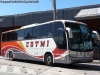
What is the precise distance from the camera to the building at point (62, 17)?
23.5m

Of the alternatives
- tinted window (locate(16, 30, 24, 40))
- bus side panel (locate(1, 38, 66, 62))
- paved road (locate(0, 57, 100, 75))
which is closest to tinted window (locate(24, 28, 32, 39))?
bus side panel (locate(1, 38, 66, 62))

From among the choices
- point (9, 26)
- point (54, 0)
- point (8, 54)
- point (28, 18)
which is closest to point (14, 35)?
point (8, 54)

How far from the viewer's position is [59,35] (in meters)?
15.5

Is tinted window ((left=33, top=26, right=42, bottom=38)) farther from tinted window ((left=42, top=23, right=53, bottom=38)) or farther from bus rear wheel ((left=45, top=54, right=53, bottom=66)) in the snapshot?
bus rear wheel ((left=45, top=54, right=53, bottom=66))

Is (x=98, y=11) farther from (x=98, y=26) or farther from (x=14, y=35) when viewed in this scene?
(x=14, y=35)

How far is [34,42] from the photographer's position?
1833cm

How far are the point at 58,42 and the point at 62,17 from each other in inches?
472

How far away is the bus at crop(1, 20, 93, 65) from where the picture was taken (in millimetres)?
14898

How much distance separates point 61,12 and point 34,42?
10009mm

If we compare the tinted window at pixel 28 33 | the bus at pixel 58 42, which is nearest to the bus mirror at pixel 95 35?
the bus at pixel 58 42

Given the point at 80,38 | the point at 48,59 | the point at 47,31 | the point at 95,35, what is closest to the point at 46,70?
the point at 48,59

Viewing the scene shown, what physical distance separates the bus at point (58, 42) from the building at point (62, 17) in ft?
22.9

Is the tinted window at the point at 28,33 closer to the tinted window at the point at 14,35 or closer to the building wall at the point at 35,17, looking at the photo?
the tinted window at the point at 14,35

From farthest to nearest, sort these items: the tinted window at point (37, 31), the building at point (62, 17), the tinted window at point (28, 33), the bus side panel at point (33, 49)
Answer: the building at point (62, 17) < the tinted window at point (28, 33) < the tinted window at point (37, 31) < the bus side panel at point (33, 49)
